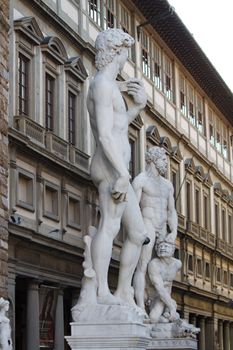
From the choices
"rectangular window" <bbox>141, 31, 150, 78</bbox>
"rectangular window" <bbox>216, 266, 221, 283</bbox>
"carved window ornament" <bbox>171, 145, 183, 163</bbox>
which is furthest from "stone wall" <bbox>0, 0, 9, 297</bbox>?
"rectangular window" <bbox>216, 266, 221, 283</bbox>

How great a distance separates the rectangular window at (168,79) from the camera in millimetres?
45844

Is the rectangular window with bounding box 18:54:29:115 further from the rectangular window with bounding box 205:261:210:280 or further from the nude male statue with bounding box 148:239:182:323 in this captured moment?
the rectangular window with bounding box 205:261:210:280

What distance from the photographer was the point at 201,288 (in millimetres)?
49906

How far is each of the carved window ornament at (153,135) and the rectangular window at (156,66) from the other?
235 cm

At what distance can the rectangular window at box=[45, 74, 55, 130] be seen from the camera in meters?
30.4

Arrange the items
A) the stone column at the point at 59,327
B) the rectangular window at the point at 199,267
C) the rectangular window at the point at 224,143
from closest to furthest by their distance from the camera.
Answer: the stone column at the point at 59,327
the rectangular window at the point at 199,267
the rectangular window at the point at 224,143

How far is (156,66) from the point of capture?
4425 cm

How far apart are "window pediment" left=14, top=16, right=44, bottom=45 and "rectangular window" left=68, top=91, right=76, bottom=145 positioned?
3.50 m

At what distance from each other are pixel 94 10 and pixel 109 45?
2362 centimetres

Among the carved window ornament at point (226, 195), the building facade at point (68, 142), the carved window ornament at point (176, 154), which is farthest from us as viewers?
the carved window ornament at point (226, 195)

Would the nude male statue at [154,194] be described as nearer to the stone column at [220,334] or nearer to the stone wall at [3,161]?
the stone wall at [3,161]

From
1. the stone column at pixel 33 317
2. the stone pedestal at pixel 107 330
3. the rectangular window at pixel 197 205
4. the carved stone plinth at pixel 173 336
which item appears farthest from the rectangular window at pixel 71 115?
the stone pedestal at pixel 107 330

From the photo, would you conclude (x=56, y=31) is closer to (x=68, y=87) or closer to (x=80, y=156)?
(x=68, y=87)

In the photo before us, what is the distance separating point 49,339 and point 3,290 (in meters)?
10.1
